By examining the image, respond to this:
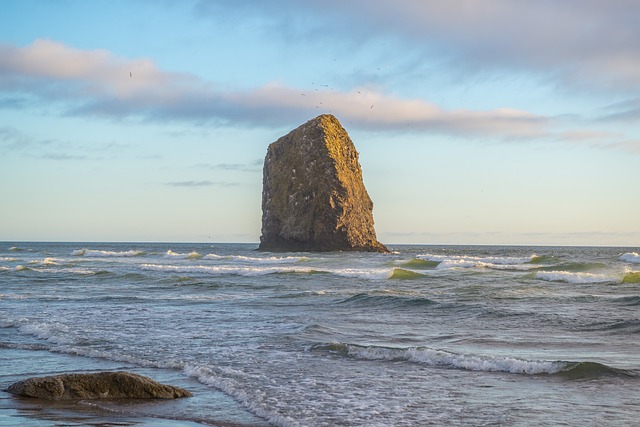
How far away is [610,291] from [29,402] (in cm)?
2132

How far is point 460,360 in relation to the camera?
11.4m

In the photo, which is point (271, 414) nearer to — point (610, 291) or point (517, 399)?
point (517, 399)

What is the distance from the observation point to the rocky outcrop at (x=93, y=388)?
892 centimetres

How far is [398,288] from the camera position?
93.8 ft

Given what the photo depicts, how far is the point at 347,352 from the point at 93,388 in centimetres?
489

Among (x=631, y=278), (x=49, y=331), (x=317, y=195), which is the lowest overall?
(x=49, y=331)

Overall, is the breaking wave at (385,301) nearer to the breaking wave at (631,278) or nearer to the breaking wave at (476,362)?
the breaking wave at (476,362)

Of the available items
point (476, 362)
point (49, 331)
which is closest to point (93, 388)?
point (476, 362)

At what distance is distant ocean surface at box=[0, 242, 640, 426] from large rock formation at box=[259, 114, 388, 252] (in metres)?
48.0

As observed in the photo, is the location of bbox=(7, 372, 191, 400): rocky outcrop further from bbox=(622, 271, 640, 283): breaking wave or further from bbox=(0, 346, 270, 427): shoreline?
bbox=(622, 271, 640, 283): breaking wave

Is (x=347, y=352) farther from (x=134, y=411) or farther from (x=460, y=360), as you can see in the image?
(x=134, y=411)

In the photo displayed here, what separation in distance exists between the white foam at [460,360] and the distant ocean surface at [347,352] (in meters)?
0.03

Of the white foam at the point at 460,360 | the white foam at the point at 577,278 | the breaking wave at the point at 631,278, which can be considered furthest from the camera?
the white foam at the point at 577,278

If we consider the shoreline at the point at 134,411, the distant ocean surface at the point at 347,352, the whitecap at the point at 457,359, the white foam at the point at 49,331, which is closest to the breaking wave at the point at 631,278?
the distant ocean surface at the point at 347,352
